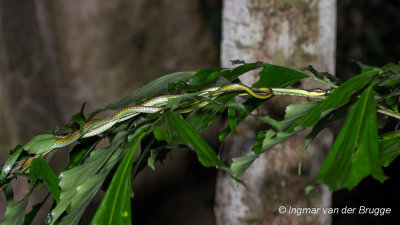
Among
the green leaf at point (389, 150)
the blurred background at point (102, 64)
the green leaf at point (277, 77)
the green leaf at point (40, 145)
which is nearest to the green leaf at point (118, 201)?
the green leaf at point (40, 145)

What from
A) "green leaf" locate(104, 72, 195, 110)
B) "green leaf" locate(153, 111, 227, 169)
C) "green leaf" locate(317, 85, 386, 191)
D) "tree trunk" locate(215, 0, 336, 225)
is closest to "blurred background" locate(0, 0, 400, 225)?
"tree trunk" locate(215, 0, 336, 225)

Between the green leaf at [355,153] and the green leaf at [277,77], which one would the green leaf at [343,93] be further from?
the green leaf at [277,77]

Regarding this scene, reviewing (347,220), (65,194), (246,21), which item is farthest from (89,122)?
(347,220)

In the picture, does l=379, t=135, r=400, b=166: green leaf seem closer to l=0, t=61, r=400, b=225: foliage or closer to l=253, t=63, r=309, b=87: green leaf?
l=0, t=61, r=400, b=225: foliage

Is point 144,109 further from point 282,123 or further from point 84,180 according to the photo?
A: point 282,123

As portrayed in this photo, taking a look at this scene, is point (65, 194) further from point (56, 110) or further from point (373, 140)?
point (56, 110)

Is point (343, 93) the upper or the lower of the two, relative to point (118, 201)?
upper

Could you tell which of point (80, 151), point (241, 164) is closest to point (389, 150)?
point (241, 164)
